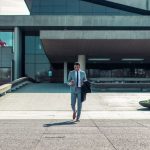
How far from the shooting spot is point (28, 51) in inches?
1795

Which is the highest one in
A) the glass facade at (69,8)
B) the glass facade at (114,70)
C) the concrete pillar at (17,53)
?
the glass facade at (69,8)

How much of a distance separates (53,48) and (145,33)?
7912 mm

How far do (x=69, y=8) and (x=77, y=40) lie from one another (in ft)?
51.3

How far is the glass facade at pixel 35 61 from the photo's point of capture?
148 feet

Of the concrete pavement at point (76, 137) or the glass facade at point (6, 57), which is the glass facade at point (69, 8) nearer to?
the glass facade at point (6, 57)

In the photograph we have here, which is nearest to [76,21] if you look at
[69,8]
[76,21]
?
[76,21]

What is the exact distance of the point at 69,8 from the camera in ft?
149

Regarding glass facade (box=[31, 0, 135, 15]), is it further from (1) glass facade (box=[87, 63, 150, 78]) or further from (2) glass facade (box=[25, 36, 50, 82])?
(1) glass facade (box=[87, 63, 150, 78])

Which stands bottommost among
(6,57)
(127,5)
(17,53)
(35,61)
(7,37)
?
(35,61)

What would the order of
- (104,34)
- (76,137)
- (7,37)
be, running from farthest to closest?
(7,37)
(104,34)
(76,137)

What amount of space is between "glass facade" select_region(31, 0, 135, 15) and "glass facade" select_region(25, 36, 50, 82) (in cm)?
312

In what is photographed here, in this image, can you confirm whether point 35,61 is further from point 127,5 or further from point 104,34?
Answer: point 104,34

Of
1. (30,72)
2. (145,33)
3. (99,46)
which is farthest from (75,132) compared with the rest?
(30,72)

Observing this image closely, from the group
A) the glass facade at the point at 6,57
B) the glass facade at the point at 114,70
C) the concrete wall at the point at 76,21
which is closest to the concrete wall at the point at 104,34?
the concrete wall at the point at 76,21
